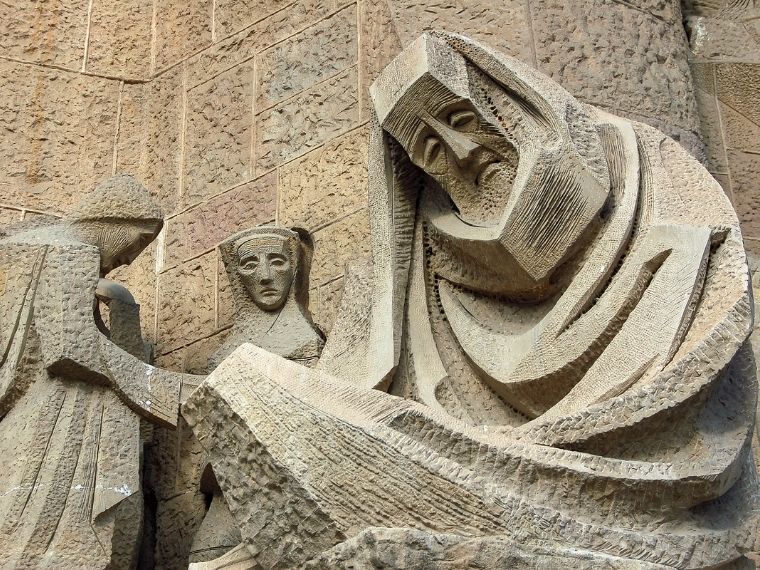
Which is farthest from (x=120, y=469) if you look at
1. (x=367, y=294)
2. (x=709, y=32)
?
(x=709, y=32)

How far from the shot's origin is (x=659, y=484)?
253cm

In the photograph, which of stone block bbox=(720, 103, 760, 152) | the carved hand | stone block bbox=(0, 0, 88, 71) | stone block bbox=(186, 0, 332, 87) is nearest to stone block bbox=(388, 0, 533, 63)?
stone block bbox=(186, 0, 332, 87)

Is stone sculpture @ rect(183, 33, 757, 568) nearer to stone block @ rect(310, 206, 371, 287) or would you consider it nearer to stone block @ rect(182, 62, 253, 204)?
stone block @ rect(310, 206, 371, 287)

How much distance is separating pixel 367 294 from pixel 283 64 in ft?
5.27

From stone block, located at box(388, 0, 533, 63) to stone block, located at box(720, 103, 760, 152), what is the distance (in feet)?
2.68

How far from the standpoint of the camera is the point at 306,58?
4672 mm

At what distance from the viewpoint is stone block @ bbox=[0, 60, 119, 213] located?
4762 mm

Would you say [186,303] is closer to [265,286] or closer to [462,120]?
[265,286]

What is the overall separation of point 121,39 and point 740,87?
213 cm

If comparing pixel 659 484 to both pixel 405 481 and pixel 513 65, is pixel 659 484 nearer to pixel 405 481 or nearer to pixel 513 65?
pixel 405 481

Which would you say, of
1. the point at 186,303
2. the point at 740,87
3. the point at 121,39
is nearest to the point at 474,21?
the point at 740,87

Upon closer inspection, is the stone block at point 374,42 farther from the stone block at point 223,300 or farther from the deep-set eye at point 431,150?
Result: the deep-set eye at point 431,150

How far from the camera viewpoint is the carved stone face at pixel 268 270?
153 inches

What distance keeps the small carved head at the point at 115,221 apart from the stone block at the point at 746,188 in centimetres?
176
